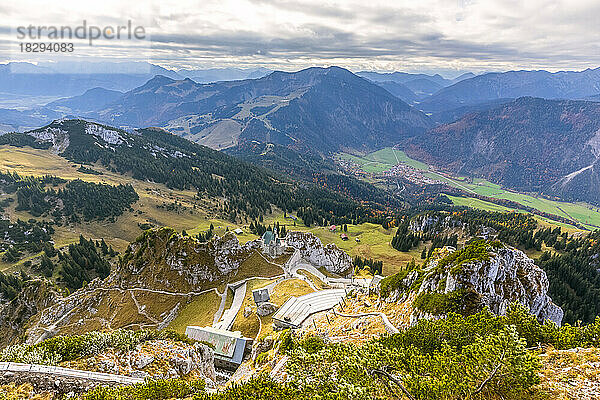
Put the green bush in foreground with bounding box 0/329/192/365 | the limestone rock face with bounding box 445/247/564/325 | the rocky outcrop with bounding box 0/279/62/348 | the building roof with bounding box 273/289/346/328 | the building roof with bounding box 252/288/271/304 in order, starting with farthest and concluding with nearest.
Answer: the rocky outcrop with bounding box 0/279/62/348 < the building roof with bounding box 252/288/271/304 < the building roof with bounding box 273/289/346/328 < the limestone rock face with bounding box 445/247/564/325 < the green bush in foreground with bounding box 0/329/192/365

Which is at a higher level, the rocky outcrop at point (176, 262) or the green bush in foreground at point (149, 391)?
the green bush in foreground at point (149, 391)

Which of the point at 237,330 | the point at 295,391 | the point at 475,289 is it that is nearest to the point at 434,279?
the point at 475,289

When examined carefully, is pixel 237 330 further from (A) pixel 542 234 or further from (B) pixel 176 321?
(A) pixel 542 234

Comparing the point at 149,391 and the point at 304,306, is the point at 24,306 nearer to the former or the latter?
the point at 304,306

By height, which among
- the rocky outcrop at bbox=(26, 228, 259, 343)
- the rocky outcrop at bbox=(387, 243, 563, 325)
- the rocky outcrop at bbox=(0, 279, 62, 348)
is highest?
the rocky outcrop at bbox=(387, 243, 563, 325)

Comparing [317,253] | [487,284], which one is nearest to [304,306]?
[487,284]

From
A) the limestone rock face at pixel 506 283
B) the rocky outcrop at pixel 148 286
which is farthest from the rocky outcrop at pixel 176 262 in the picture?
the limestone rock face at pixel 506 283

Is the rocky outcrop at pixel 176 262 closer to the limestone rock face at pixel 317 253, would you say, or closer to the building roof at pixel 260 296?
the limestone rock face at pixel 317 253

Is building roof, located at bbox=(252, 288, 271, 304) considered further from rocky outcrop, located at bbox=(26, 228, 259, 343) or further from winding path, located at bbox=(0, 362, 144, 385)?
winding path, located at bbox=(0, 362, 144, 385)

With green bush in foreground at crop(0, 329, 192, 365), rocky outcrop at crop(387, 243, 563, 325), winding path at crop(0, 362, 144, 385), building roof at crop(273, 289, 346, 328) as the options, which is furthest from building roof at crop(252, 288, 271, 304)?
winding path at crop(0, 362, 144, 385)
